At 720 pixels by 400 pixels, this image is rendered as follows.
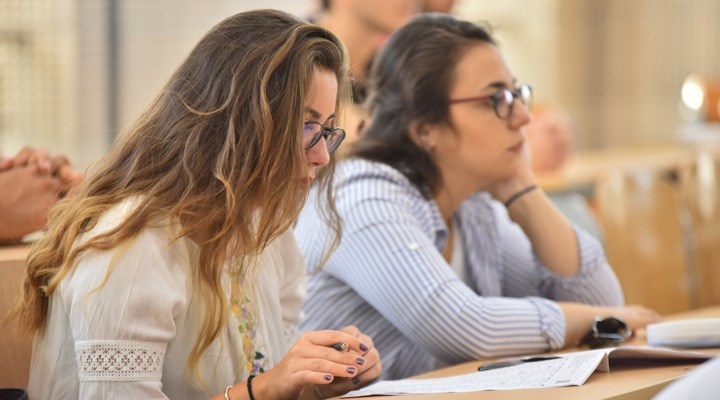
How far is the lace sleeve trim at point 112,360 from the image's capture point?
1.45m

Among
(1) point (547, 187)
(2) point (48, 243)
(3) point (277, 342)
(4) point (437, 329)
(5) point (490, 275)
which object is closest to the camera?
(2) point (48, 243)

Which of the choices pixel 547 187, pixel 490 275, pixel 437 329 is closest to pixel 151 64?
pixel 547 187

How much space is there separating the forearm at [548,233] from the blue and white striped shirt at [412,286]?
0.03 m

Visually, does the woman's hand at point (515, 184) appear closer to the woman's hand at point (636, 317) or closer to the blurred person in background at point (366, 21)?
the woman's hand at point (636, 317)

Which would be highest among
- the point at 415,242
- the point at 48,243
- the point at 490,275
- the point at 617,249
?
the point at 48,243

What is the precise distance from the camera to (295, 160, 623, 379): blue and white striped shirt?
6.57 ft

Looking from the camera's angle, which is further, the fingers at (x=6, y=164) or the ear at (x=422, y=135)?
the ear at (x=422, y=135)

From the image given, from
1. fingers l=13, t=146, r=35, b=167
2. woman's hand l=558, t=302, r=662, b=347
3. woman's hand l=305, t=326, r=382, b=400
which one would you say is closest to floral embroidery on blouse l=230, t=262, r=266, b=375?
woman's hand l=305, t=326, r=382, b=400

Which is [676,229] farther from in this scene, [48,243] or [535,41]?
[535,41]

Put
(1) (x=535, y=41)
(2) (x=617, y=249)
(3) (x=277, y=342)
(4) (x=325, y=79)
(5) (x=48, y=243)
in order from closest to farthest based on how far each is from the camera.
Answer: (5) (x=48, y=243), (4) (x=325, y=79), (3) (x=277, y=342), (2) (x=617, y=249), (1) (x=535, y=41)

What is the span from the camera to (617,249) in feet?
11.3

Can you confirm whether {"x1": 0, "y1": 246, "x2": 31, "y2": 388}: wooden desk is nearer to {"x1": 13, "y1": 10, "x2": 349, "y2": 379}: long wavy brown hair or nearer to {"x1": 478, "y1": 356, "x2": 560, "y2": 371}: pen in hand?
{"x1": 13, "y1": 10, "x2": 349, "y2": 379}: long wavy brown hair

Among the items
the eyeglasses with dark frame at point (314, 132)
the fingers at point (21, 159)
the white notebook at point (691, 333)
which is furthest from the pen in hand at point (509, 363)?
the fingers at point (21, 159)

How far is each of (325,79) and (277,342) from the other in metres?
0.50
